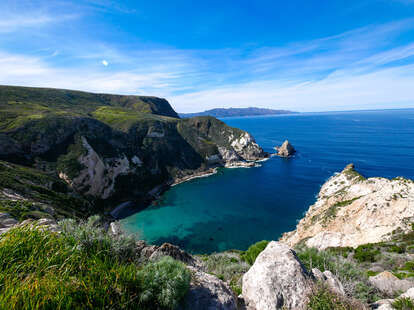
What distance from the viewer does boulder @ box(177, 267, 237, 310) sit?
501 centimetres

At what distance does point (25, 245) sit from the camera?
13.6 ft

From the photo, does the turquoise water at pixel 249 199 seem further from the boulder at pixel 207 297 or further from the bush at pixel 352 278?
the boulder at pixel 207 297

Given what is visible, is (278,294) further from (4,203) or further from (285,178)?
(285,178)

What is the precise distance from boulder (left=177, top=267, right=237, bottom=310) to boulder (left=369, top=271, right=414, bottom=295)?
8.22 metres

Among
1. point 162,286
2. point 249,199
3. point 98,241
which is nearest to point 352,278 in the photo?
point 162,286

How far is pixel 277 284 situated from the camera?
6.06 metres

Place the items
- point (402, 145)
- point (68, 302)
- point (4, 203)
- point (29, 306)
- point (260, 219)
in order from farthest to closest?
point (402, 145) → point (260, 219) → point (4, 203) → point (68, 302) → point (29, 306)

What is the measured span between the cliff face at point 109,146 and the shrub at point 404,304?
67.7 metres

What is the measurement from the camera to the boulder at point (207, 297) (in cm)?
501

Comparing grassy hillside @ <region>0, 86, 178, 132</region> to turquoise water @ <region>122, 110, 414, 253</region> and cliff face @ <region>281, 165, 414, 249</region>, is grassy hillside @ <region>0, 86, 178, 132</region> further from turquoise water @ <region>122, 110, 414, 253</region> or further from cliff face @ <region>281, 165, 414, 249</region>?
cliff face @ <region>281, 165, 414, 249</region>

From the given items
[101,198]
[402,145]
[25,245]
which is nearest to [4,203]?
[25,245]

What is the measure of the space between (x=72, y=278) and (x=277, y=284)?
596 cm

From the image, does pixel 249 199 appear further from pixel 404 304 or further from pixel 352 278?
pixel 404 304

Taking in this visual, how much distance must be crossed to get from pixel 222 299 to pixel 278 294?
6.23 feet
